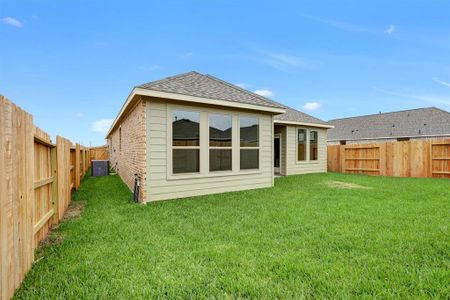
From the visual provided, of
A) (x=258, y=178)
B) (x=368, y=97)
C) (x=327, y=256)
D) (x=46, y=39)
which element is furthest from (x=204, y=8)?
(x=368, y=97)

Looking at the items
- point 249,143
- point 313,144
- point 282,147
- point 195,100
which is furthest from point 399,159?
point 195,100

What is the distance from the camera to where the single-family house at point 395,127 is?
19.2 meters

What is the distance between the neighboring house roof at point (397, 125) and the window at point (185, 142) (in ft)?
68.5

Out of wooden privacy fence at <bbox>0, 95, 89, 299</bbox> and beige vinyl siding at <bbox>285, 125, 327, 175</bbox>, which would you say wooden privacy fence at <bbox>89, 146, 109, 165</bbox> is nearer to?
beige vinyl siding at <bbox>285, 125, 327, 175</bbox>

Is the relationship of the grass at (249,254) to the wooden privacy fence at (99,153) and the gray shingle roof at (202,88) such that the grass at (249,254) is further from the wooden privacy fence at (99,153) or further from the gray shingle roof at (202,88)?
the wooden privacy fence at (99,153)

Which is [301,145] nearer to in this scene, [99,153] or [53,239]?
[53,239]

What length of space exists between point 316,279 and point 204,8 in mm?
10414

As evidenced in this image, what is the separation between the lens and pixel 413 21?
10.5 m

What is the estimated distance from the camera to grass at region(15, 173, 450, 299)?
84.7 inches

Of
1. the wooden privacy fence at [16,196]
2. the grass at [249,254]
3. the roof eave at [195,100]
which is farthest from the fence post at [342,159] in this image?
the wooden privacy fence at [16,196]

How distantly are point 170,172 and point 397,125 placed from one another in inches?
905

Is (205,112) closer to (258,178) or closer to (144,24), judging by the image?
(258,178)

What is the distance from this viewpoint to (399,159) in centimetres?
1165

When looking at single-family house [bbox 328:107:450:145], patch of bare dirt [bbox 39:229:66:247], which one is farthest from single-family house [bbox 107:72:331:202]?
single-family house [bbox 328:107:450:145]
